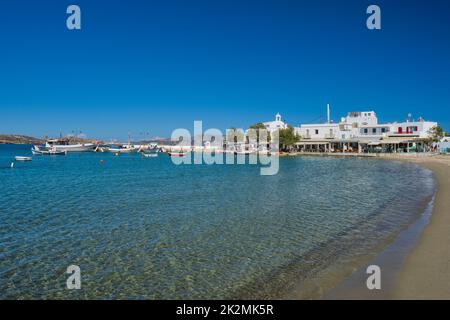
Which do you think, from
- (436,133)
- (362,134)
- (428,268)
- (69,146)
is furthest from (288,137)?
(69,146)

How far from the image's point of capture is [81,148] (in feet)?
479

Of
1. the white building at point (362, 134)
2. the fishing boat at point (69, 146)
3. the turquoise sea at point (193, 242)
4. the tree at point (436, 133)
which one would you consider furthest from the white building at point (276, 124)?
the turquoise sea at point (193, 242)

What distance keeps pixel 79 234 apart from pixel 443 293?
40.1 feet

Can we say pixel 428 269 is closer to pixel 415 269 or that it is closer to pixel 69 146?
pixel 415 269

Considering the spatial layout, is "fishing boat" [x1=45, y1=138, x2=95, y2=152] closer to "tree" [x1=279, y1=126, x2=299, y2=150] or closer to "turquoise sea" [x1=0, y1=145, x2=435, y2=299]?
"tree" [x1=279, y1=126, x2=299, y2=150]

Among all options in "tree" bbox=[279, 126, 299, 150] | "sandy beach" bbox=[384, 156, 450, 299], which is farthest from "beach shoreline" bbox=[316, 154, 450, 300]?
"tree" bbox=[279, 126, 299, 150]

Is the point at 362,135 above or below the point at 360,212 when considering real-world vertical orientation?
above

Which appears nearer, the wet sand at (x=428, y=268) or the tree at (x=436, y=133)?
the wet sand at (x=428, y=268)

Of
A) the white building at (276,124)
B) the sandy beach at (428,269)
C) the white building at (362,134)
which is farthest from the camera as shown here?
the white building at (276,124)

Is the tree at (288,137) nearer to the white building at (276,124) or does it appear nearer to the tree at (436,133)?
the white building at (276,124)

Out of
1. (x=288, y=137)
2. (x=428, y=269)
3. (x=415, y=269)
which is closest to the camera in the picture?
(x=428, y=269)

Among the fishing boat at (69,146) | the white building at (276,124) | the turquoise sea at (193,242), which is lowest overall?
Answer: the turquoise sea at (193,242)
